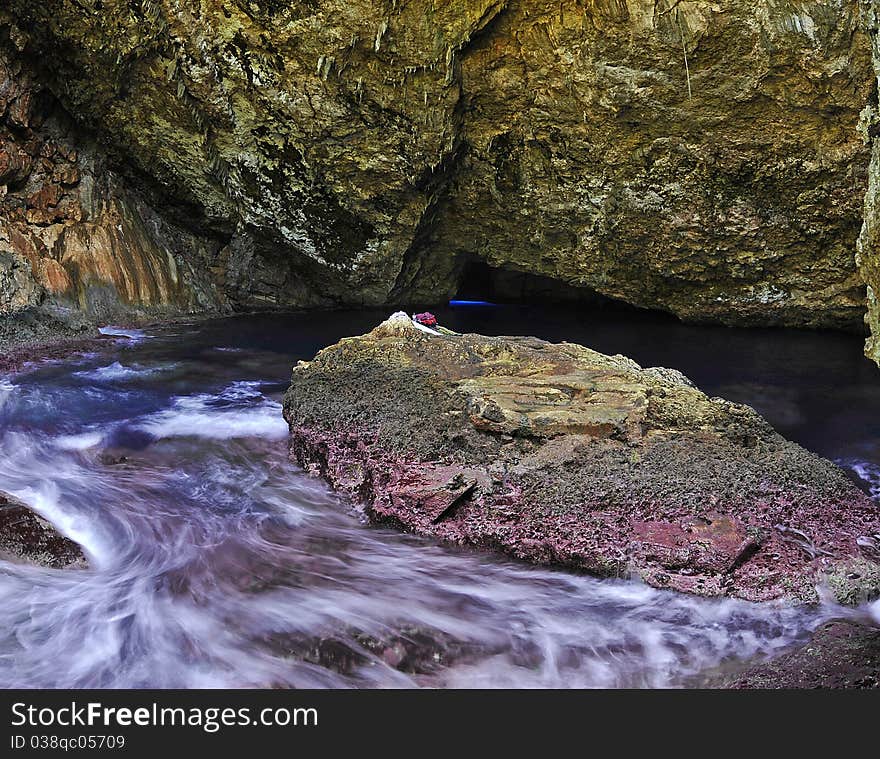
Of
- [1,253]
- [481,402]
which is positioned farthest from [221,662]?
[1,253]

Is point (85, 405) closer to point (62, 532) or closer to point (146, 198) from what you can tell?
point (62, 532)

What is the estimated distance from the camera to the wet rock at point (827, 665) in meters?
2.91

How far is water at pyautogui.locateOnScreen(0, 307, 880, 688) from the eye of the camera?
311 cm

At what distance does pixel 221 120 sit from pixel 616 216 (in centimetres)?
581

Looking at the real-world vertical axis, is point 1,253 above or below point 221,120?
below

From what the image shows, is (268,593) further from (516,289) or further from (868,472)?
(516,289)

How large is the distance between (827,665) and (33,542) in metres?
4.13

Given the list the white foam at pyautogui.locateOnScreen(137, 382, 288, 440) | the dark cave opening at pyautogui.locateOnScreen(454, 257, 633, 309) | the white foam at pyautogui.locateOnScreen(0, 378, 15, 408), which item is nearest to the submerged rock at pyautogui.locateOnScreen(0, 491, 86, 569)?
the white foam at pyautogui.locateOnScreen(137, 382, 288, 440)

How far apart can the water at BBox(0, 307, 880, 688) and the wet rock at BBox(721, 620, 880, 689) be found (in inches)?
4.8

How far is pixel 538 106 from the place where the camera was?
961cm

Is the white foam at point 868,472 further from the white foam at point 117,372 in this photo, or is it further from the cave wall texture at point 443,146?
the white foam at point 117,372

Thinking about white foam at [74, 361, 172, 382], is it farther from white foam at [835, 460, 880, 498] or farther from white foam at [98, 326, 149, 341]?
white foam at [835, 460, 880, 498]
